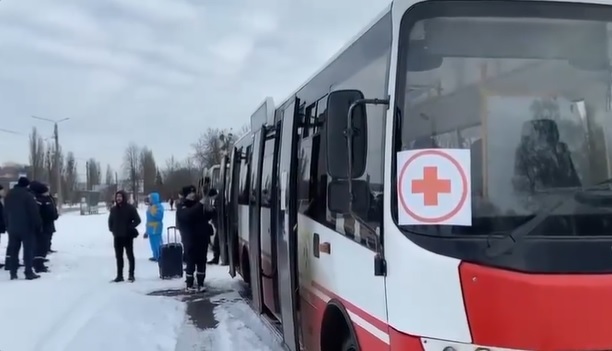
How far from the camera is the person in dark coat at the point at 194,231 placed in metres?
11.8

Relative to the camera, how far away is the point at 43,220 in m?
14.3

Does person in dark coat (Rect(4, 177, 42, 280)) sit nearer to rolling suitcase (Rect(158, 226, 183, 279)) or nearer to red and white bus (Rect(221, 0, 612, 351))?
rolling suitcase (Rect(158, 226, 183, 279))

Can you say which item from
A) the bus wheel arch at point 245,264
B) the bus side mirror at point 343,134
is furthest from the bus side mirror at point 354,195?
the bus wheel arch at point 245,264

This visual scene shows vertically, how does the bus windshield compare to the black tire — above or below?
above

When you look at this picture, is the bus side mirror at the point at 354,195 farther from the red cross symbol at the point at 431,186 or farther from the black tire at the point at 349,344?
the black tire at the point at 349,344

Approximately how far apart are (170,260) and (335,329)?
8927mm

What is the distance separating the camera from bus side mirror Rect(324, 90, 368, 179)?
3.89 meters

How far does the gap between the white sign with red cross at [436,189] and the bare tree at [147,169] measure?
67.1 m

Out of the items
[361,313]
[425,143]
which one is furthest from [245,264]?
[425,143]

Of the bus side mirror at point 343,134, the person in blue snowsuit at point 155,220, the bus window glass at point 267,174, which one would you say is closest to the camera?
the bus side mirror at point 343,134

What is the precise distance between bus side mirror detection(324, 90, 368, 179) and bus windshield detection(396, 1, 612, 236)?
24 centimetres

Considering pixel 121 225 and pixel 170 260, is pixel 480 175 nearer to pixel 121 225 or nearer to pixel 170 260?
pixel 121 225

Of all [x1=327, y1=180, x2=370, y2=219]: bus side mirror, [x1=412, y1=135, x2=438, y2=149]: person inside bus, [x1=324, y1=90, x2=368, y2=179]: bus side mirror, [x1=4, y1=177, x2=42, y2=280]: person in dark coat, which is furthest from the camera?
[x1=4, y1=177, x2=42, y2=280]: person in dark coat

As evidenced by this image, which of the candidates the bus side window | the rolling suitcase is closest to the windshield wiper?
the bus side window
